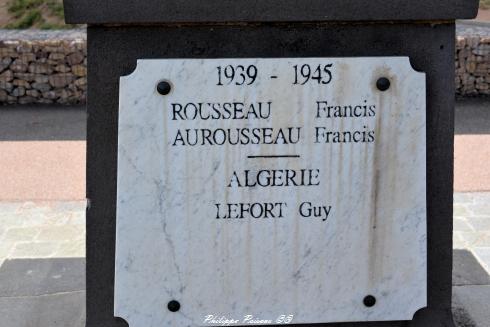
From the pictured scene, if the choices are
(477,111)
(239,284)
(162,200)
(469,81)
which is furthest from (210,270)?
(469,81)

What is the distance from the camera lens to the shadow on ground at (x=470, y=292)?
3783mm

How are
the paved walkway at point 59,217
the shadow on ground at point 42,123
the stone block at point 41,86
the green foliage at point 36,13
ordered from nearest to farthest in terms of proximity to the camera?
the paved walkway at point 59,217 → the shadow on ground at point 42,123 → the stone block at point 41,86 → the green foliage at point 36,13

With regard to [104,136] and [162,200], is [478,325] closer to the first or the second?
[162,200]

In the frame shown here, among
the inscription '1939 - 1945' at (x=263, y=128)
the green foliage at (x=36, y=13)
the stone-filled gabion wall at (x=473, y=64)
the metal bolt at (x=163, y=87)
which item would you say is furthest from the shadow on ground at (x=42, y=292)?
the green foliage at (x=36, y=13)

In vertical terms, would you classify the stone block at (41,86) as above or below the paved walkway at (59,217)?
above

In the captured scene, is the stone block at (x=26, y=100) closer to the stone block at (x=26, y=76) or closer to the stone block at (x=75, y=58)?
the stone block at (x=26, y=76)

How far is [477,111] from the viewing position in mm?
9461

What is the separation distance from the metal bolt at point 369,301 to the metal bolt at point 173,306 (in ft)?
2.54

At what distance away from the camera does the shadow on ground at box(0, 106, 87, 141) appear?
8.52 meters

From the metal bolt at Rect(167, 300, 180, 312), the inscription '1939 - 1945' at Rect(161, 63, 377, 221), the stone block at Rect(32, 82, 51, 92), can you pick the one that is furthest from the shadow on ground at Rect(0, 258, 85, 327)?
the stone block at Rect(32, 82, 51, 92)

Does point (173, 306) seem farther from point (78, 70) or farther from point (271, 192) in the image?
point (78, 70)

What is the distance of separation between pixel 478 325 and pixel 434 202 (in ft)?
2.36

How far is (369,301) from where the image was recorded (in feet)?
11.0

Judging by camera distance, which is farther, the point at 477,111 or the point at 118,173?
the point at 477,111
